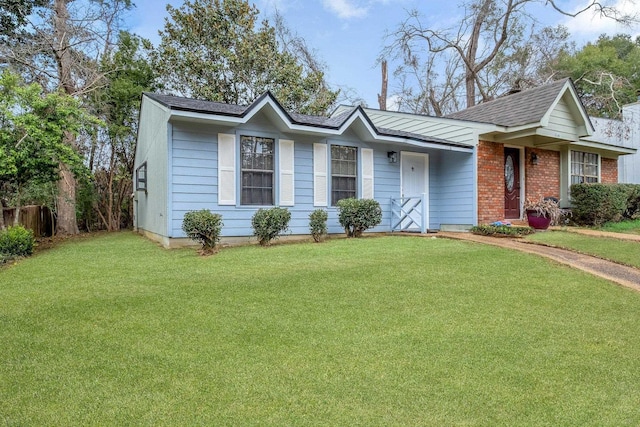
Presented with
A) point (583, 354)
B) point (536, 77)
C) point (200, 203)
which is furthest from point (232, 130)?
point (536, 77)

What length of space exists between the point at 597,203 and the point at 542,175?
88.8 inches

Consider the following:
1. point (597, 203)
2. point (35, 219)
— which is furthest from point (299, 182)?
point (35, 219)

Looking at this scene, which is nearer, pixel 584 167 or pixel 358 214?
pixel 358 214

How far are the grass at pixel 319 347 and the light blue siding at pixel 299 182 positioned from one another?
2974 millimetres

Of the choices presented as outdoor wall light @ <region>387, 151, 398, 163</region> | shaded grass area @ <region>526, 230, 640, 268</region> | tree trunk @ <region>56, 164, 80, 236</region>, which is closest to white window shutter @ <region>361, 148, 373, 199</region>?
outdoor wall light @ <region>387, 151, 398, 163</region>

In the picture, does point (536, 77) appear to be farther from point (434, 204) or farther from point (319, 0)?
point (434, 204)

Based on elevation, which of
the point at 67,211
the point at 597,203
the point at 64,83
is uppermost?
the point at 64,83

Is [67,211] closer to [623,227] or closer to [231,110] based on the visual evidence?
[231,110]

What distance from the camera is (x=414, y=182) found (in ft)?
40.0

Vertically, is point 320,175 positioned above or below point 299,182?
above

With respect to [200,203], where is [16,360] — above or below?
below

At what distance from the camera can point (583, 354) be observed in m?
3.36

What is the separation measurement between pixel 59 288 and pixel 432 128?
36.3ft

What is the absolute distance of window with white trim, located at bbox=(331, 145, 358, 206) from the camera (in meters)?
10.8
